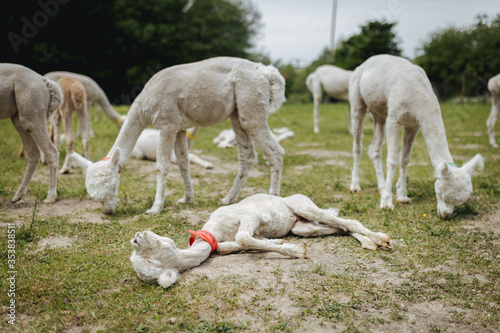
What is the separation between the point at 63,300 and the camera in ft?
9.99

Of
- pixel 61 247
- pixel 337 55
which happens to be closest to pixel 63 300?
pixel 61 247

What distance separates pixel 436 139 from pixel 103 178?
4.54m

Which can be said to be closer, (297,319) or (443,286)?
(297,319)

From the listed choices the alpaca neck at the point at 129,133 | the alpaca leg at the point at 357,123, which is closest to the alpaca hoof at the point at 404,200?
the alpaca leg at the point at 357,123

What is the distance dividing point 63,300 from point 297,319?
1888 millimetres

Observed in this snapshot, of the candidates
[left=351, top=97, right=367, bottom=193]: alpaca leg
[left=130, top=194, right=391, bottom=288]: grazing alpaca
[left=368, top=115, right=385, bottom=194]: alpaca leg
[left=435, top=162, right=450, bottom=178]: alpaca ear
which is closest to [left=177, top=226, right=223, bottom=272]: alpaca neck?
[left=130, top=194, right=391, bottom=288]: grazing alpaca

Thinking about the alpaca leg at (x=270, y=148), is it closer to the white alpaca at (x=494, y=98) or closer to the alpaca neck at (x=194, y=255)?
the alpaca neck at (x=194, y=255)

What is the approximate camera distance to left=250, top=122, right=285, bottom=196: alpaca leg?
5.63 m

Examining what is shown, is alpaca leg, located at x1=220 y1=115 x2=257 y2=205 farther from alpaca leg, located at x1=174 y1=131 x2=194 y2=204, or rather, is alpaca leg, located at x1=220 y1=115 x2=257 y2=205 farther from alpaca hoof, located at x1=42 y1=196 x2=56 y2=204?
alpaca hoof, located at x1=42 y1=196 x2=56 y2=204

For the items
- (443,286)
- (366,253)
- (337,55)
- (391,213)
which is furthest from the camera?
(337,55)

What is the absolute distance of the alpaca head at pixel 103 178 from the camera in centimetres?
493

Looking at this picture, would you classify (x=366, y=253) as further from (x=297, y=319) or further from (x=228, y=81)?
(x=228, y=81)

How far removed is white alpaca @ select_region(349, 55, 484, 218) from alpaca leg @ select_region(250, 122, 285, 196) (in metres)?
1.65

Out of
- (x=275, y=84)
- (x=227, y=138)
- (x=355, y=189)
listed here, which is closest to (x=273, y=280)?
(x=275, y=84)
